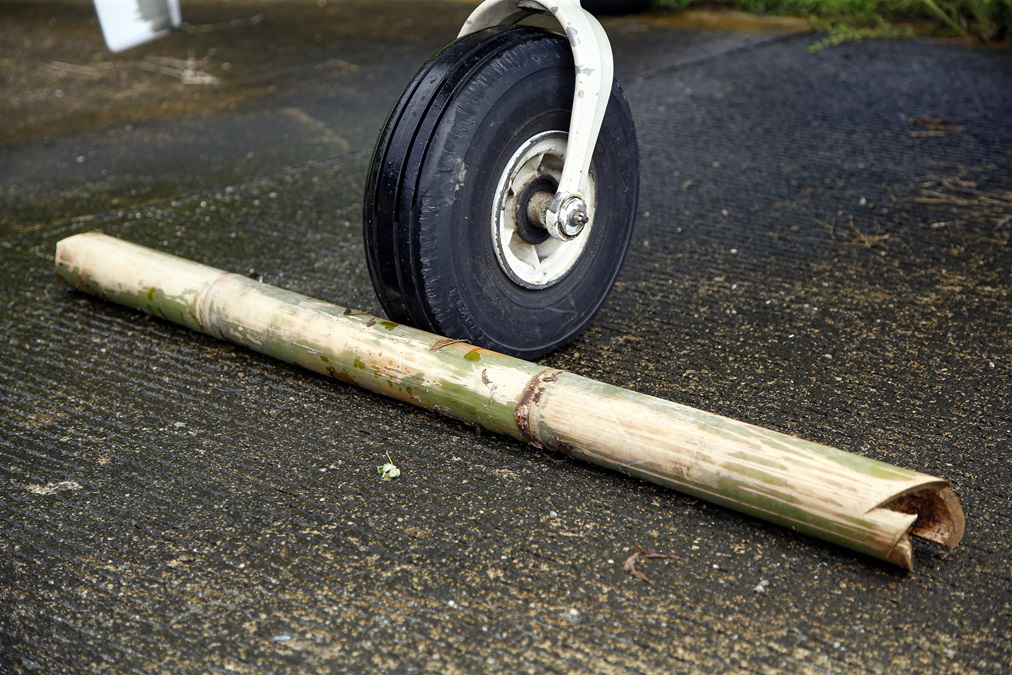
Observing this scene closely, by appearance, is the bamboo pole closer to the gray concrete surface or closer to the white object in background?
the gray concrete surface

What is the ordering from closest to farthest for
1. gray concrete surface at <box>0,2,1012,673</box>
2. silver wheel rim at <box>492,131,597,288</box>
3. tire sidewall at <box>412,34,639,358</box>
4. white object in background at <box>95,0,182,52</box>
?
gray concrete surface at <box>0,2,1012,673</box> < tire sidewall at <box>412,34,639,358</box> < silver wheel rim at <box>492,131,597,288</box> < white object in background at <box>95,0,182,52</box>

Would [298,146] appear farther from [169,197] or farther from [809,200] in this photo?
[809,200]

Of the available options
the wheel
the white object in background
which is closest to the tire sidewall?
the wheel

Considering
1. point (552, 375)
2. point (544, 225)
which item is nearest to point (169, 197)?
point (544, 225)

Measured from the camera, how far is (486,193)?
1896mm

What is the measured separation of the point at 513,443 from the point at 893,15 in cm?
411

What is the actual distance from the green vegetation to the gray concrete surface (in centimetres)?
96

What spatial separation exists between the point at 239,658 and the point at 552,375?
2.36 feet

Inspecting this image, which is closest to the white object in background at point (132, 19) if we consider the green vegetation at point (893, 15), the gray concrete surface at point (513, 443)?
the gray concrete surface at point (513, 443)

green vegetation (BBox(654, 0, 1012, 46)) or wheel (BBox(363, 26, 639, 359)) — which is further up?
wheel (BBox(363, 26, 639, 359))

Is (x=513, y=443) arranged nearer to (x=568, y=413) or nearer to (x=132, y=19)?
(x=568, y=413)

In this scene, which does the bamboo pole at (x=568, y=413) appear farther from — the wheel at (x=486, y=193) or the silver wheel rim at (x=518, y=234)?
the silver wheel rim at (x=518, y=234)

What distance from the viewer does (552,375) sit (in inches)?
68.7

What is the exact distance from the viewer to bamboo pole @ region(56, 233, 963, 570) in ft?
4.73
